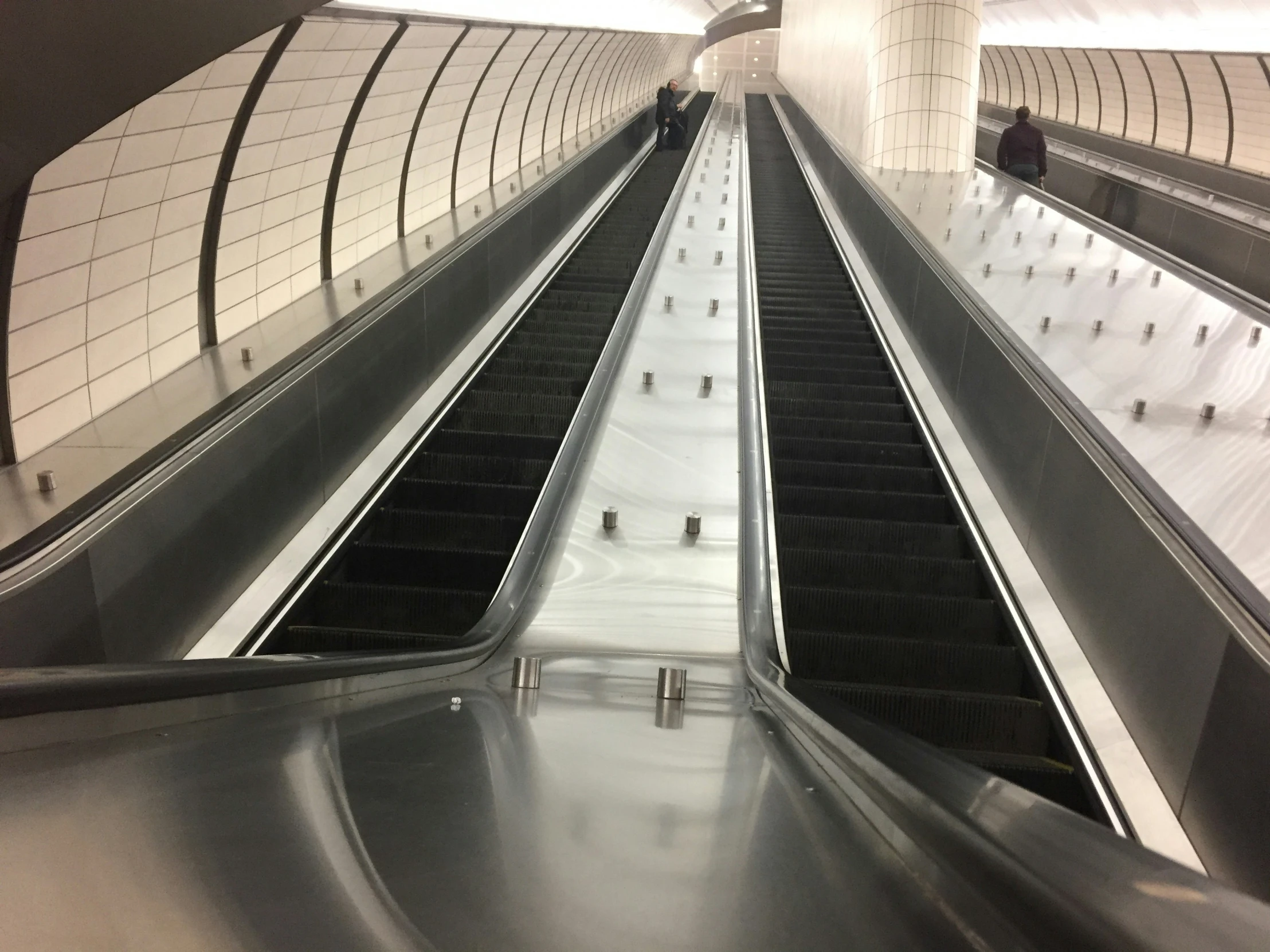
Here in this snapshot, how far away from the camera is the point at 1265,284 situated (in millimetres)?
10234

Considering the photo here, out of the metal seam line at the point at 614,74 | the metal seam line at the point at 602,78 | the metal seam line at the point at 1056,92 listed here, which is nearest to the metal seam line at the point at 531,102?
the metal seam line at the point at 602,78

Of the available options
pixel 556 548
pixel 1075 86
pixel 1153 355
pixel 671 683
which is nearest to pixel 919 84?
pixel 1153 355

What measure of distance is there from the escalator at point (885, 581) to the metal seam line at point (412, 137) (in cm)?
387

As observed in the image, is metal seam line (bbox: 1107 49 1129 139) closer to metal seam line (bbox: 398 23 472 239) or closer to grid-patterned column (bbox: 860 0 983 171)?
grid-patterned column (bbox: 860 0 983 171)

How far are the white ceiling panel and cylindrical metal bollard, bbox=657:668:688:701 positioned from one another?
3.93 meters

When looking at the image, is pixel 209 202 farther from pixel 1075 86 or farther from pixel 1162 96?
pixel 1075 86

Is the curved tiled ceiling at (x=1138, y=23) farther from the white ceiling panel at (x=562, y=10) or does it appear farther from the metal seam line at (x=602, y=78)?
the metal seam line at (x=602, y=78)

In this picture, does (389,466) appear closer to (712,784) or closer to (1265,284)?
(712,784)

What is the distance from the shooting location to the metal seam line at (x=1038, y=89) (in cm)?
2842

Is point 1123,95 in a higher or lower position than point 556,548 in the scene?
higher

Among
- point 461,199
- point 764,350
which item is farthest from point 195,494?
point 461,199

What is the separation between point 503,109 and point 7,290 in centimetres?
1057

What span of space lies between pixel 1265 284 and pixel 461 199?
891cm

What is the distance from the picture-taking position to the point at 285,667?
7.79 ft
